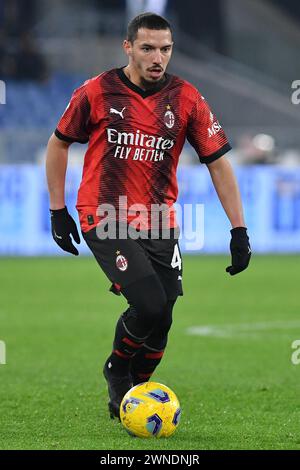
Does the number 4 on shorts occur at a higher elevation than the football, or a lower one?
higher

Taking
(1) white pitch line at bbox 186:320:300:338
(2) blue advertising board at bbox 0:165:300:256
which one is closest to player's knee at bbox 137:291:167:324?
(1) white pitch line at bbox 186:320:300:338

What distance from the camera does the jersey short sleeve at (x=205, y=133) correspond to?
6.64m

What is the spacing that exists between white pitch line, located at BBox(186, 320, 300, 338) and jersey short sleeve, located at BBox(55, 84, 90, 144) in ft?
16.8

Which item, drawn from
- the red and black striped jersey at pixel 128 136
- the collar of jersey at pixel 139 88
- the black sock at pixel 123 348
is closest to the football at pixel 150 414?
the black sock at pixel 123 348

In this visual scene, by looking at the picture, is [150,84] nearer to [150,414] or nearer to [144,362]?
[144,362]

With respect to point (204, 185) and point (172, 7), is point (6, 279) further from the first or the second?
point (172, 7)

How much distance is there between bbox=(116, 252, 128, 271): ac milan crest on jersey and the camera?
251 inches

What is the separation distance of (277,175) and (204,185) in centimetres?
145

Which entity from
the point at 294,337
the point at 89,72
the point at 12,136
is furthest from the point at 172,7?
the point at 294,337

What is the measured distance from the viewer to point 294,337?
36.8 feet

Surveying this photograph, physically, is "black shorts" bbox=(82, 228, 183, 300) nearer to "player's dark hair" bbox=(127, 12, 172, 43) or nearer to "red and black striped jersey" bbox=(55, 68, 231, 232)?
"red and black striped jersey" bbox=(55, 68, 231, 232)

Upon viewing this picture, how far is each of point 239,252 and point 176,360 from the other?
343 centimetres

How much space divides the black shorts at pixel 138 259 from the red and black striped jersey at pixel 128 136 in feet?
0.40

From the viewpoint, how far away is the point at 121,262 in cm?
639
